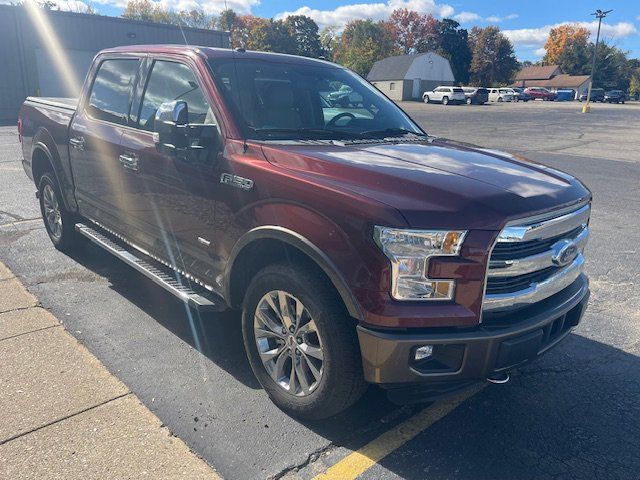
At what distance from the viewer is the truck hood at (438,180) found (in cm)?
243

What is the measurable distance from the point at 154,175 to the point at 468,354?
2454 mm

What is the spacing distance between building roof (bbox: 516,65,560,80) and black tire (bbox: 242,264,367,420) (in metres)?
113

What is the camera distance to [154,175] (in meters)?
3.75

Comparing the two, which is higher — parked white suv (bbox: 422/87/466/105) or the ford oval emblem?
the ford oval emblem

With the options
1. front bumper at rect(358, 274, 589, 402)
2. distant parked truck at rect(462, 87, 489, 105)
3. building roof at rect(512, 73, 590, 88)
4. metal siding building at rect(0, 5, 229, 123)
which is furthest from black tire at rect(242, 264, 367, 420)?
building roof at rect(512, 73, 590, 88)

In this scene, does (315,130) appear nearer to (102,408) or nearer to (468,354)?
(468,354)

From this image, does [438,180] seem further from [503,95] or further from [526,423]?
[503,95]

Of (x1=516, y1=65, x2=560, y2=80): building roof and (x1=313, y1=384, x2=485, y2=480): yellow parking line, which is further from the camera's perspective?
(x1=516, y1=65, x2=560, y2=80): building roof

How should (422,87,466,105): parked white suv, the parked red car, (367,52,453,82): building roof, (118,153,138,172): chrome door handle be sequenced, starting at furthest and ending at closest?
1. the parked red car
2. (367,52,453,82): building roof
3. (422,87,466,105): parked white suv
4. (118,153,138,172): chrome door handle

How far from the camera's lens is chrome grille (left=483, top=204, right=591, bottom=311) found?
2492mm

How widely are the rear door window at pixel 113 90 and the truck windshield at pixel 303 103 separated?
3.72 ft

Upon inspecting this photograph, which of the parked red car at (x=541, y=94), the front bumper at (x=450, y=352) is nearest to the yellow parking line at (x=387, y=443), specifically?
the front bumper at (x=450, y=352)

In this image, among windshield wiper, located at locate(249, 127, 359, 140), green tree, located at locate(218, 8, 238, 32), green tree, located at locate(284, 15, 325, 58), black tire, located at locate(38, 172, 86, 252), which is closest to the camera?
windshield wiper, located at locate(249, 127, 359, 140)

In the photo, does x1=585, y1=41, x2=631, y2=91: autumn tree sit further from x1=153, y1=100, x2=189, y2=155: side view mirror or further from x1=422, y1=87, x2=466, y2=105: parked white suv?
x1=153, y1=100, x2=189, y2=155: side view mirror
